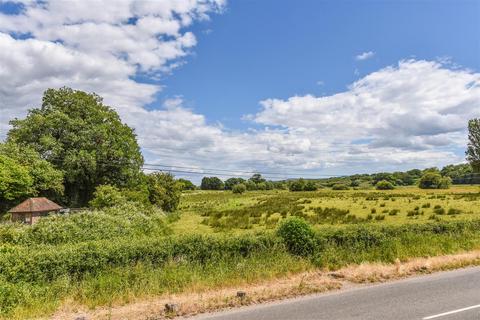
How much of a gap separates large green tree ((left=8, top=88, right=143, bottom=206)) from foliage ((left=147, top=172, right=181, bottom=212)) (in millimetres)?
3109

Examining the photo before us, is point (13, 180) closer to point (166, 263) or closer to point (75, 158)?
point (75, 158)

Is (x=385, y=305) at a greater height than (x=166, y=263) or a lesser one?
lesser

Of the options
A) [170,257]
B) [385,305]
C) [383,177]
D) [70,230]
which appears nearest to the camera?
[385,305]

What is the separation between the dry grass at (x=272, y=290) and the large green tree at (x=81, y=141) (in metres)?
30.7

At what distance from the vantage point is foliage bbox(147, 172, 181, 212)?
4347cm

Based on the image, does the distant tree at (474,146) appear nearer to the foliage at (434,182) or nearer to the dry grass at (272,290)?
the foliage at (434,182)

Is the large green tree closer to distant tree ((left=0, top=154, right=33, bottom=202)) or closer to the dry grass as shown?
distant tree ((left=0, top=154, right=33, bottom=202))

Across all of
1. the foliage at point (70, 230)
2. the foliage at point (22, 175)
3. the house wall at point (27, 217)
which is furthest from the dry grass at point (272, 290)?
the foliage at point (22, 175)

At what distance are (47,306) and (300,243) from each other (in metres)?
8.18

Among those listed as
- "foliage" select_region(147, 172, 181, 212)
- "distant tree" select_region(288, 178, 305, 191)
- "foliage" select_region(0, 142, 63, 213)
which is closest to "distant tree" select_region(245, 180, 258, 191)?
"distant tree" select_region(288, 178, 305, 191)

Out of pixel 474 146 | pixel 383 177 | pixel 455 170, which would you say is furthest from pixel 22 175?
pixel 455 170

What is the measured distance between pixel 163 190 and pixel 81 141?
12.2 m

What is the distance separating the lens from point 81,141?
121ft

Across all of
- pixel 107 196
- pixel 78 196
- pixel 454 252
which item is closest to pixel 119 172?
pixel 78 196
